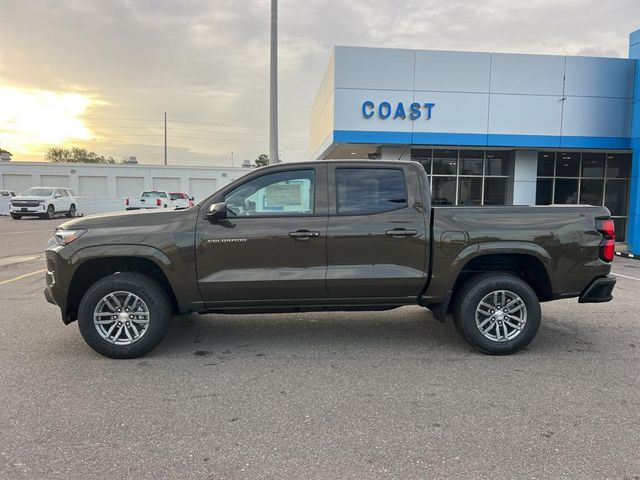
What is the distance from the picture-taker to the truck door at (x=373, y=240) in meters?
4.80

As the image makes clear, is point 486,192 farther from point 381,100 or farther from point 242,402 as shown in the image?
point 242,402

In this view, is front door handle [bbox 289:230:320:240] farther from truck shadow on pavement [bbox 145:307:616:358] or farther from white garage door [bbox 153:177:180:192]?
white garage door [bbox 153:177:180:192]

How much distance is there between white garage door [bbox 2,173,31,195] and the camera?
43250mm

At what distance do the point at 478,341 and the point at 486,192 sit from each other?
12599 mm

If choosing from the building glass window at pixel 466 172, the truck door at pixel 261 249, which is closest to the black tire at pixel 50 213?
the building glass window at pixel 466 172

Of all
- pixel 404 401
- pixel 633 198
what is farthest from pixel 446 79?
pixel 404 401

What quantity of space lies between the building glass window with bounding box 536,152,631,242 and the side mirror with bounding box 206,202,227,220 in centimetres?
1506

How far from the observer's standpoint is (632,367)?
4.64 metres

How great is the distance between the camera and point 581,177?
1700 cm

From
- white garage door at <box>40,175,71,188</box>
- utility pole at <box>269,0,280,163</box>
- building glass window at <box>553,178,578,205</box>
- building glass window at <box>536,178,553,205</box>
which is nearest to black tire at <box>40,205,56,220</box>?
white garage door at <box>40,175,71,188</box>

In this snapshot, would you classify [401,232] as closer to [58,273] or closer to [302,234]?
[302,234]

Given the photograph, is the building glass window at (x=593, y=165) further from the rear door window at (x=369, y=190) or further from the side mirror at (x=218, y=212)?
the side mirror at (x=218, y=212)

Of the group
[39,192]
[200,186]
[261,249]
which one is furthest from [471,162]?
[200,186]

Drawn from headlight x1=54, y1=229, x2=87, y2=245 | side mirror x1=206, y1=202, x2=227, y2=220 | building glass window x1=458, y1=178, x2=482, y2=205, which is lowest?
headlight x1=54, y1=229, x2=87, y2=245
